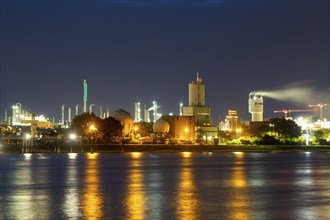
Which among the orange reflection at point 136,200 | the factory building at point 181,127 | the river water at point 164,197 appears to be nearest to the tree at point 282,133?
the factory building at point 181,127

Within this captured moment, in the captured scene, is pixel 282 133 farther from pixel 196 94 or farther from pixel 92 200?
pixel 92 200

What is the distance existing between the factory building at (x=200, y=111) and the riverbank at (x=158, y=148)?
32.6 metres

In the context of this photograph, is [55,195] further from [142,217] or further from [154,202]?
[142,217]

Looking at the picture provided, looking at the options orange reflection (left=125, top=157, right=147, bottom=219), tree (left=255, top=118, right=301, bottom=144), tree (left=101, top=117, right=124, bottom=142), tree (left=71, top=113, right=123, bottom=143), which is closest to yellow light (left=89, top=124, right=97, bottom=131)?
tree (left=71, top=113, right=123, bottom=143)

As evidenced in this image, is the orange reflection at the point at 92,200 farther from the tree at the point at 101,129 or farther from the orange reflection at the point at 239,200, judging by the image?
the tree at the point at 101,129

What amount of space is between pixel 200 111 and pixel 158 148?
53.7 m

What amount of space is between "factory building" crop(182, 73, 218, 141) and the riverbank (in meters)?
32.6

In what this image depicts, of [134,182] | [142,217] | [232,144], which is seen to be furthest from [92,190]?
[232,144]

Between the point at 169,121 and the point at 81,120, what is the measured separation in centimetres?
2217

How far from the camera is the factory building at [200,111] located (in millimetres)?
177000

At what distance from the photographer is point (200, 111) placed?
18900 centimetres

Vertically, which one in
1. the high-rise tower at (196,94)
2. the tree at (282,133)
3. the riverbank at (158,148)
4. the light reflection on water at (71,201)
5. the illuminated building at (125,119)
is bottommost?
the light reflection on water at (71,201)

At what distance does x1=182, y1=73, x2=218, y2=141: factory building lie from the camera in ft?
581

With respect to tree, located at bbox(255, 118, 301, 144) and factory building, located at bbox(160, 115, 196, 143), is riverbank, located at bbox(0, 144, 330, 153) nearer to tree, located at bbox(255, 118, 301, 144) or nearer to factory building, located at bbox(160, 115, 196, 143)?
tree, located at bbox(255, 118, 301, 144)
